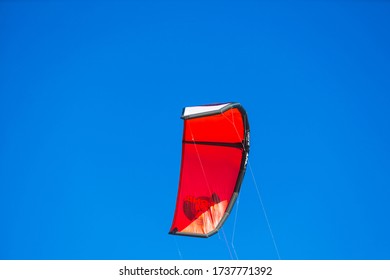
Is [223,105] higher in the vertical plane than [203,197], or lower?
higher

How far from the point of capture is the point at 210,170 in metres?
9.52

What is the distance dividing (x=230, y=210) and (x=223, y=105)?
6.73 feet

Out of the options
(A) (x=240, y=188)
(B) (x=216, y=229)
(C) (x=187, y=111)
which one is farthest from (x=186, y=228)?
(C) (x=187, y=111)

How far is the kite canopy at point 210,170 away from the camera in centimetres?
916

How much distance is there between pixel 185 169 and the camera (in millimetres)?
9172

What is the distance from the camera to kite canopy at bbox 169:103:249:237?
9.16 meters
